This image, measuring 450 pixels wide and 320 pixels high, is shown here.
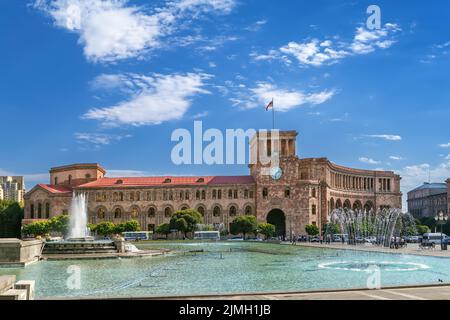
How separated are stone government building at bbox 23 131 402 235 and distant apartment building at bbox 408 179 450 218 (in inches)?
1703

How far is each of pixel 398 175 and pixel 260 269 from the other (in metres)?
85.8

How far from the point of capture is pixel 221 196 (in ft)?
290

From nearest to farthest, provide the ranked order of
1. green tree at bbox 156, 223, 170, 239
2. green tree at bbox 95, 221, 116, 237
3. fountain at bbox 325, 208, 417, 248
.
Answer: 1. fountain at bbox 325, 208, 417, 248
2. green tree at bbox 95, 221, 116, 237
3. green tree at bbox 156, 223, 170, 239

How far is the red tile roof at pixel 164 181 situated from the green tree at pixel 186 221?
33.3 feet

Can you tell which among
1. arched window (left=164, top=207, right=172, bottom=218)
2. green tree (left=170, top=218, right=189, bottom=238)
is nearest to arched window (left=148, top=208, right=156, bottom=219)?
arched window (left=164, top=207, right=172, bottom=218)

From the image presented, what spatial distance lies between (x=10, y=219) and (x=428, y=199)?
94.7m

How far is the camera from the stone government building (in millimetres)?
86000

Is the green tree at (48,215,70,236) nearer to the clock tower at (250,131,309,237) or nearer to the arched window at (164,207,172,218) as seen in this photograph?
the arched window at (164,207,172,218)

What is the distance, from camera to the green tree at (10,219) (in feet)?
299

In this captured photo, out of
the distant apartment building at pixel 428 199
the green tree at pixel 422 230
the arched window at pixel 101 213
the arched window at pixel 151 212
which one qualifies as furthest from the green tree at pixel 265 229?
the distant apartment building at pixel 428 199

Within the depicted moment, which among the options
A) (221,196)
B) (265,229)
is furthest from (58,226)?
(265,229)

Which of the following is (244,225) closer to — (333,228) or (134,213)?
(333,228)

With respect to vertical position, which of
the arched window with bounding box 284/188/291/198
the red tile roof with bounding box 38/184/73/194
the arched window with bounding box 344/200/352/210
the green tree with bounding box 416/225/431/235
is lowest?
the green tree with bounding box 416/225/431/235

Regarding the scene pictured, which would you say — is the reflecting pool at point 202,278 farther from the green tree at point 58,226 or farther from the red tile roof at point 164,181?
the red tile roof at point 164,181
